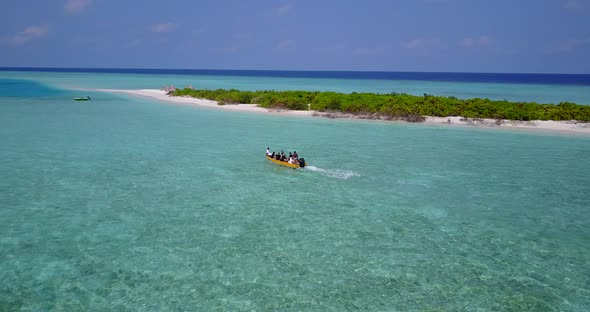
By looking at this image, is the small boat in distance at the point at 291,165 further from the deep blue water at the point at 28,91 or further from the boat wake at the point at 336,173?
the deep blue water at the point at 28,91

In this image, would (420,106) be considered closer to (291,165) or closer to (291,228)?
(291,165)

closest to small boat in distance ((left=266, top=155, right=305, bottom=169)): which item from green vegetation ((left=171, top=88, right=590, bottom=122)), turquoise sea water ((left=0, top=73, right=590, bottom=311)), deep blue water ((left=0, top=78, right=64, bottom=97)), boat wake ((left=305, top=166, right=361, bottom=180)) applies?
turquoise sea water ((left=0, top=73, right=590, bottom=311))

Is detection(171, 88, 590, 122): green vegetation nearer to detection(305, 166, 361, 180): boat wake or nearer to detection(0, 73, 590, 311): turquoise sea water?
detection(0, 73, 590, 311): turquoise sea water

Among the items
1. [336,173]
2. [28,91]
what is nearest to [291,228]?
[336,173]

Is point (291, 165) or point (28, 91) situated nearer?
point (291, 165)

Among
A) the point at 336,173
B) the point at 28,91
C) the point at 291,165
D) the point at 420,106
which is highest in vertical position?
the point at 28,91

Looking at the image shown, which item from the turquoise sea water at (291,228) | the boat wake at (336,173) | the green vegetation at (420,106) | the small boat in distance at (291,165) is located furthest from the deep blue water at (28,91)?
the boat wake at (336,173)
